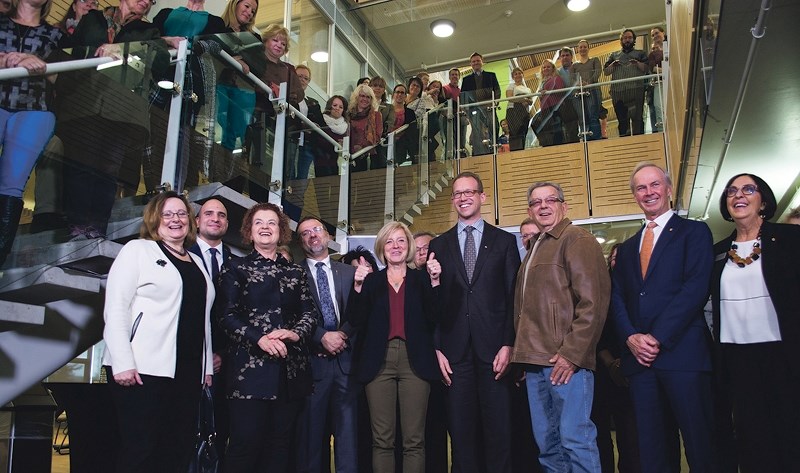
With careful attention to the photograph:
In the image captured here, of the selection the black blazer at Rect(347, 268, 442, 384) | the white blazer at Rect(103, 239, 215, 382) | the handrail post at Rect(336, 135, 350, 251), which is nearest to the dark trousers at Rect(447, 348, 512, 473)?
the black blazer at Rect(347, 268, 442, 384)

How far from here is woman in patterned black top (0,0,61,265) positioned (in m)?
2.57

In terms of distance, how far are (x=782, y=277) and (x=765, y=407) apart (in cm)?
53

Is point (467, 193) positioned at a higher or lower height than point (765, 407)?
higher

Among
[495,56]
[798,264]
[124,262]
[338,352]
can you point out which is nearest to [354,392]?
[338,352]

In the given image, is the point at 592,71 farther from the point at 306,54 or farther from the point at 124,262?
the point at 124,262

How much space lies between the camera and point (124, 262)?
2652 mm

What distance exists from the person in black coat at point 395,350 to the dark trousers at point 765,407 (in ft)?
4.27

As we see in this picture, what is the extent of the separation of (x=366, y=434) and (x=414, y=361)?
0.90 metres

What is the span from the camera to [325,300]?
361cm

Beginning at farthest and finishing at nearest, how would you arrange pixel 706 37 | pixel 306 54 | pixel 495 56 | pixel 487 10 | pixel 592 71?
pixel 495 56 < pixel 487 10 < pixel 306 54 < pixel 592 71 < pixel 706 37

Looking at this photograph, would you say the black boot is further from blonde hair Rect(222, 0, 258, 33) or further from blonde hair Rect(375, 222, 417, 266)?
blonde hair Rect(222, 0, 258, 33)

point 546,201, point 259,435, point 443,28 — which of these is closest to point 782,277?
point 546,201

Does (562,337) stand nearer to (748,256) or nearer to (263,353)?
(748,256)

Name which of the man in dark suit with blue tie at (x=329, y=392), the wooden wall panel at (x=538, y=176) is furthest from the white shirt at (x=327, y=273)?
the wooden wall panel at (x=538, y=176)
